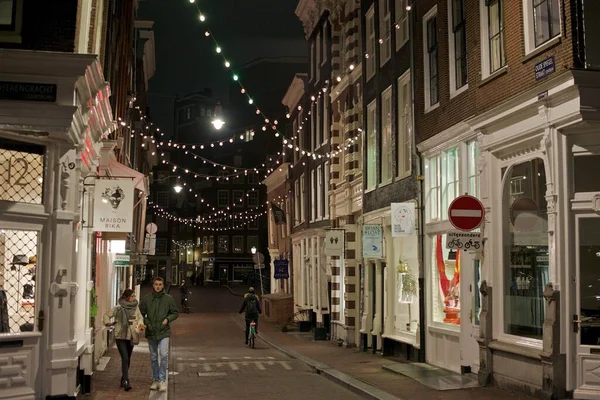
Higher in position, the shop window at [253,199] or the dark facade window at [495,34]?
the shop window at [253,199]

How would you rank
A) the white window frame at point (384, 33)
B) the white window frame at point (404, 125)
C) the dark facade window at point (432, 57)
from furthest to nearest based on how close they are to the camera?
the white window frame at point (384, 33) → the white window frame at point (404, 125) → the dark facade window at point (432, 57)

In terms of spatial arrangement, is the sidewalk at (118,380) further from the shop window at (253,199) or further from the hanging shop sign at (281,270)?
the shop window at (253,199)

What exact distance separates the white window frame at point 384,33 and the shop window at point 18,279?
1219 centimetres

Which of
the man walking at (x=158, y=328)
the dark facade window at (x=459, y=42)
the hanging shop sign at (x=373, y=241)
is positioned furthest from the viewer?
the hanging shop sign at (x=373, y=241)

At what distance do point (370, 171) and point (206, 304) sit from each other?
116ft

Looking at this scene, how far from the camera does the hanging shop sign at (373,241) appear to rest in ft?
67.7

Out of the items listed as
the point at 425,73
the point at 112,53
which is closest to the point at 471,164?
the point at 425,73

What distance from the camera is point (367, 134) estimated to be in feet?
75.6

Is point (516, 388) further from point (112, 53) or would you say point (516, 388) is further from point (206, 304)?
point (206, 304)

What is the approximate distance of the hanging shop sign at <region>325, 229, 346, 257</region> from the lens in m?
24.6

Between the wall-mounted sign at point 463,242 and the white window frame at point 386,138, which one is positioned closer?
the wall-mounted sign at point 463,242

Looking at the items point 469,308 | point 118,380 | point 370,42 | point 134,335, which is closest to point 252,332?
point 118,380

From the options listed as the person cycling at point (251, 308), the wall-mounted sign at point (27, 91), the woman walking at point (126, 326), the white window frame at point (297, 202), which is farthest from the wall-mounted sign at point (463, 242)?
the white window frame at point (297, 202)

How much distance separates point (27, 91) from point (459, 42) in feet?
29.8
